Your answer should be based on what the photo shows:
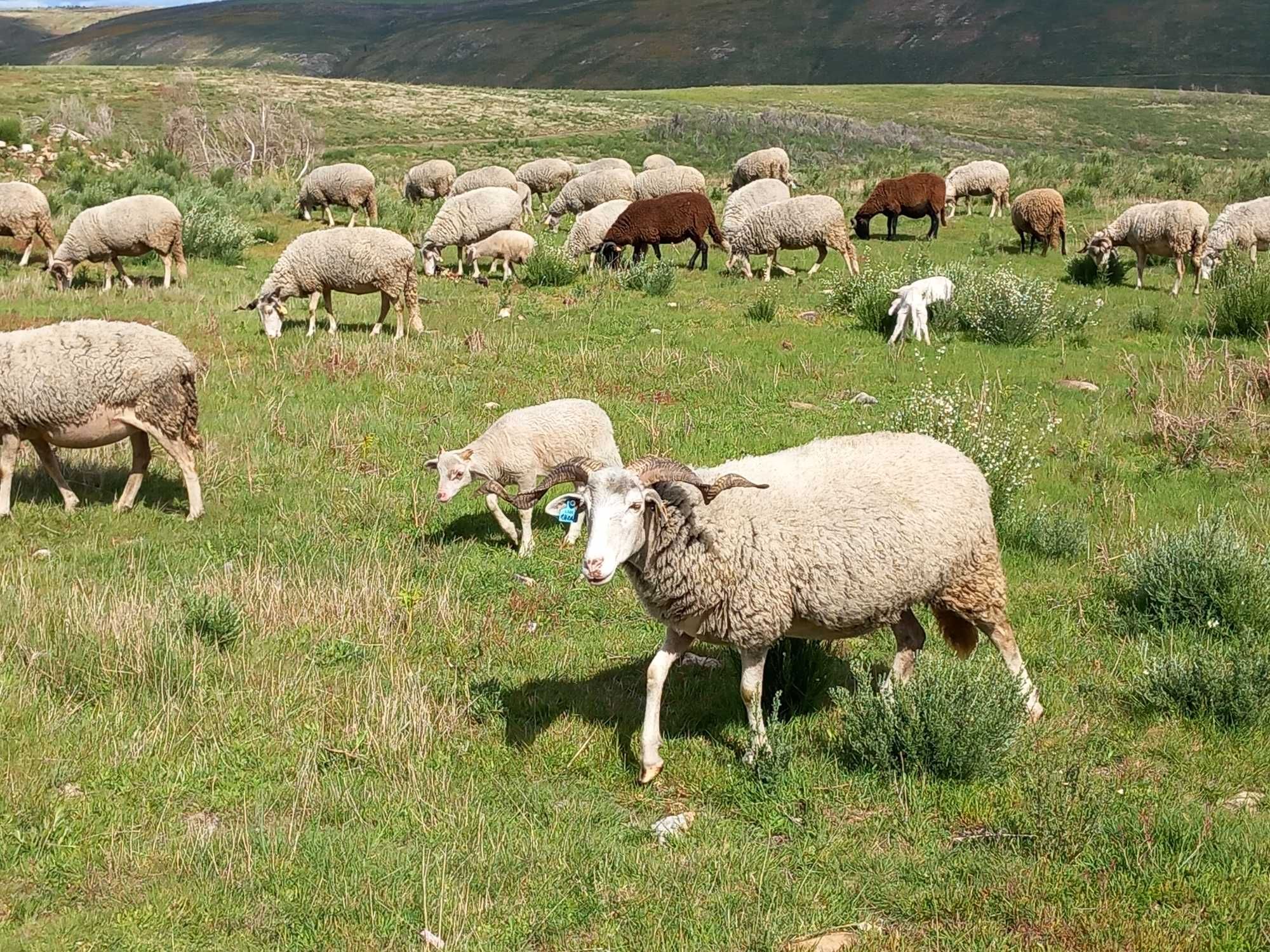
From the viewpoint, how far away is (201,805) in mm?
4832

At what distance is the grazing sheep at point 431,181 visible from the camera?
104 ft

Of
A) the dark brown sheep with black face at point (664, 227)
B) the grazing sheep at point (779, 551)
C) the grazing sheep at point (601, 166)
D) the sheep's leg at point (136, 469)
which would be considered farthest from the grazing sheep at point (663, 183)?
the grazing sheep at point (779, 551)

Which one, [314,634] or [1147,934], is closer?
[1147,934]

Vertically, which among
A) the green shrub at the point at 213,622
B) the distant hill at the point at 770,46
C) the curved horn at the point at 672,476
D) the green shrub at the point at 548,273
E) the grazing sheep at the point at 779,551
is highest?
the distant hill at the point at 770,46

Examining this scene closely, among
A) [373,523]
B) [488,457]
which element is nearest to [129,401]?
[373,523]

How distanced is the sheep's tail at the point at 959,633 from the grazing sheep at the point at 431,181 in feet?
91.2

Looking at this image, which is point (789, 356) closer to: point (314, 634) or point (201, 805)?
point (314, 634)

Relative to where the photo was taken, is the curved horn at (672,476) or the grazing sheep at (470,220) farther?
the grazing sheep at (470,220)

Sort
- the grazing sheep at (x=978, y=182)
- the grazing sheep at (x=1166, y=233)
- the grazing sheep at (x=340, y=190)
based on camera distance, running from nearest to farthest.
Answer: the grazing sheep at (x=1166, y=233) < the grazing sheep at (x=340, y=190) < the grazing sheep at (x=978, y=182)

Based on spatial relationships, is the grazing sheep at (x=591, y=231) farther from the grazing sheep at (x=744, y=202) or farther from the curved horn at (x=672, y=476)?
the curved horn at (x=672, y=476)

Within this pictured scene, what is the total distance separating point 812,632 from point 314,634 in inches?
119

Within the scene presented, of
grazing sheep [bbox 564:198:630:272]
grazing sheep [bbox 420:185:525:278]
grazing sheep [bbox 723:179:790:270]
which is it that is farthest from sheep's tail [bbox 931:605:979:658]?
grazing sheep [bbox 420:185:525:278]

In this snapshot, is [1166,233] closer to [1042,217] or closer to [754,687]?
[1042,217]

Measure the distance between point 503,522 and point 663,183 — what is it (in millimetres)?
20504
